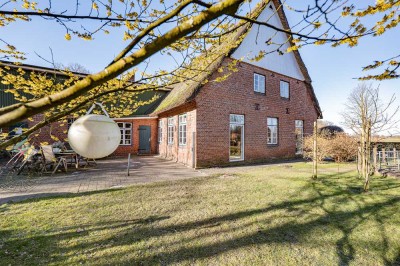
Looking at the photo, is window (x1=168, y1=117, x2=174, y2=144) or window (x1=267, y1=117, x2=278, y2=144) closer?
window (x1=267, y1=117, x2=278, y2=144)

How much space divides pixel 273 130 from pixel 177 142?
6.21 m

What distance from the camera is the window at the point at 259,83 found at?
13062mm

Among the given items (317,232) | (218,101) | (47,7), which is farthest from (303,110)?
(47,7)

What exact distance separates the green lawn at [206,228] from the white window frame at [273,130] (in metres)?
7.43

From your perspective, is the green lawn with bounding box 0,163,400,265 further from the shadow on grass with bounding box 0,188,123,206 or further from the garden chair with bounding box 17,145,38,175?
the garden chair with bounding box 17,145,38,175

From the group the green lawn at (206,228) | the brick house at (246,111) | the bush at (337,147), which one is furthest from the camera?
the bush at (337,147)

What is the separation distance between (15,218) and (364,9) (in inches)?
266

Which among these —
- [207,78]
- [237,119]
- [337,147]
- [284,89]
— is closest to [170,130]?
[237,119]

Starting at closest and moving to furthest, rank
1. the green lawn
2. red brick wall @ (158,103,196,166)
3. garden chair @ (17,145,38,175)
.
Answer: the green lawn → garden chair @ (17,145,38,175) → red brick wall @ (158,103,196,166)

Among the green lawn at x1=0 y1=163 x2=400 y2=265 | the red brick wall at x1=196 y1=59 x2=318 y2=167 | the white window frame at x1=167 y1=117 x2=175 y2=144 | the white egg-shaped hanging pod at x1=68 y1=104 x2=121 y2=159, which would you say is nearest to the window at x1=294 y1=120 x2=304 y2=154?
the red brick wall at x1=196 y1=59 x2=318 y2=167

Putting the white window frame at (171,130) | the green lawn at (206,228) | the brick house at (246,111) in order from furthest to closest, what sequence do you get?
the white window frame at (171,130) < the brick house at (246,111) < the green lawn at (206,228)

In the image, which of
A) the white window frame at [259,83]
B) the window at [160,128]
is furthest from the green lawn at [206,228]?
the window at [160,128]

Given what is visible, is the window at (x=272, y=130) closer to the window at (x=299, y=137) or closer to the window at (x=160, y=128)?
the window at (x=299, y=137)

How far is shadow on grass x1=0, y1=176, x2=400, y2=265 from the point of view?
306cm
